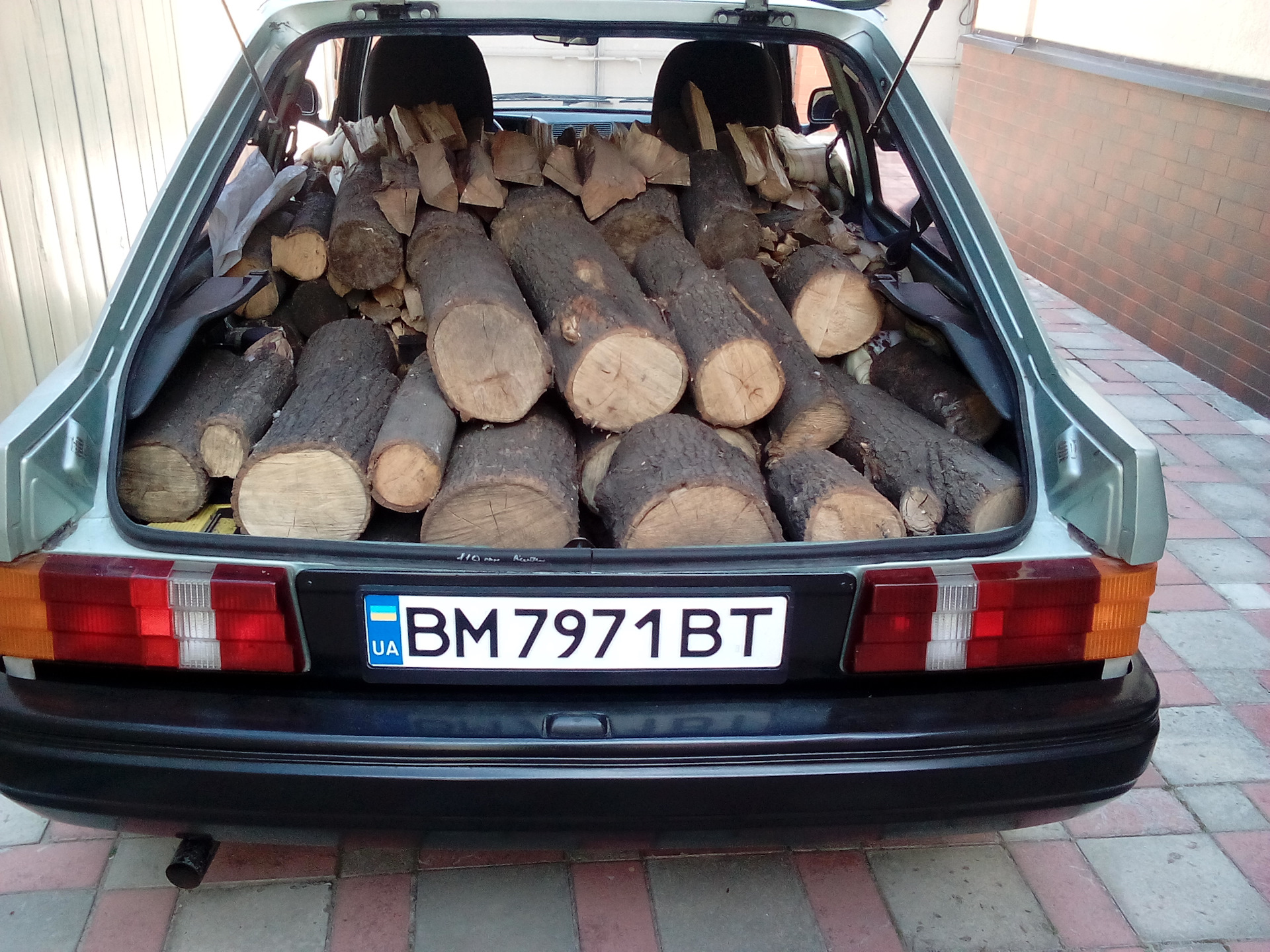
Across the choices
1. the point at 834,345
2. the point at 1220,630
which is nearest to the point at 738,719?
the point at 834,345

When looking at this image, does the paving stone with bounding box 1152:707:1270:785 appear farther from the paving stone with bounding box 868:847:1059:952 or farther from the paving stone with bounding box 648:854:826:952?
the paving stone with bounding box 648:854:826:952

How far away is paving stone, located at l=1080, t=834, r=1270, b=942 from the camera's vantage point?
2078 mm

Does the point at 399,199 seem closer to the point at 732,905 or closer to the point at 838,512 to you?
the point at 838,512

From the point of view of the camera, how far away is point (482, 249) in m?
2.57

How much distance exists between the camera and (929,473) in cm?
208

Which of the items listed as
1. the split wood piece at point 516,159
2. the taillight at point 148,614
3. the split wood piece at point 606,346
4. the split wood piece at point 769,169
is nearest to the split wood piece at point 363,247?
the split wood piece at point 516,159

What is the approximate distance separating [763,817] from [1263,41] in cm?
473

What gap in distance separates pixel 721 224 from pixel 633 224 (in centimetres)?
25

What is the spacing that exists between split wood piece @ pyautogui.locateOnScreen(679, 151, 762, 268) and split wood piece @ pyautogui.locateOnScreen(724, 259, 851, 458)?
1.45ft

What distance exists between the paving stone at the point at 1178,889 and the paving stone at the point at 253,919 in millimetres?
1625

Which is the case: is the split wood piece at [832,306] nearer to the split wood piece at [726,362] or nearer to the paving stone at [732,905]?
the split wood piece at [726,362]

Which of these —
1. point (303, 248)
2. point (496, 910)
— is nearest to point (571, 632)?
point (496, 910)

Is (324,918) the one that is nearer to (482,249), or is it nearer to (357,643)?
(357,643)

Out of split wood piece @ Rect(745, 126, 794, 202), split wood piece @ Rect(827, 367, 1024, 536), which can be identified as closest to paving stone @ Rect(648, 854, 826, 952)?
split wood piece @ Rect(827, 367, 1024, 536)
